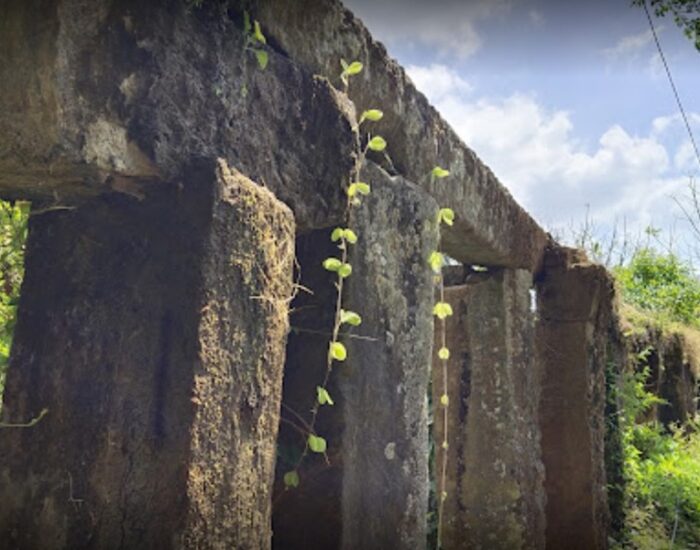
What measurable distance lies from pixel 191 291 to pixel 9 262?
113 cm

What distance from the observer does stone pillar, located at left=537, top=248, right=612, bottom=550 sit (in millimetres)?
4996

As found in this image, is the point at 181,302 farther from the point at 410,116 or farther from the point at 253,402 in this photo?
the point at 410,116

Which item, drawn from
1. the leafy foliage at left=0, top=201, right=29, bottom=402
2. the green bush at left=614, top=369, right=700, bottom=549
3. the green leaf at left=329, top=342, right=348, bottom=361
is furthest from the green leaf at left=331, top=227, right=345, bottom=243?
the green bush at left=614, top=369, right=700, bottom=549

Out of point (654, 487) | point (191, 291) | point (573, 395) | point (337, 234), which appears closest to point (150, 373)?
point (191, 291)

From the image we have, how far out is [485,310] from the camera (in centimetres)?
487

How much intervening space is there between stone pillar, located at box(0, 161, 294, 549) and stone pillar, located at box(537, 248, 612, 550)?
372cm

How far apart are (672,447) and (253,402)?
7253 mm

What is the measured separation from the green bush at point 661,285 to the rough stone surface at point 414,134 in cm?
707

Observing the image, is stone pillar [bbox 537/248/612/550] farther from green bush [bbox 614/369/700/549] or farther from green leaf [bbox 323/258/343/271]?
green leaf [bbox 323/258/343/271]

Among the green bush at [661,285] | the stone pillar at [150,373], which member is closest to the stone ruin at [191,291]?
the stone pillar at [150,373]

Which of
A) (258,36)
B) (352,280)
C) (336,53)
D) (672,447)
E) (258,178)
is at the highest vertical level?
(336,53)

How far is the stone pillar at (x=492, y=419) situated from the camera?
14.9 feet

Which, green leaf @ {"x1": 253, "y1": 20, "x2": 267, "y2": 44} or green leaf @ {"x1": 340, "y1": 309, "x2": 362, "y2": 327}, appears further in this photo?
green leaf @ {"x1": 340, "y1": 309, "x2": 362, "y2": 327}

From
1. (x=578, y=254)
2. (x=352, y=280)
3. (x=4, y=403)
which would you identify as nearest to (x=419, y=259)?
(x=352, y=280)
